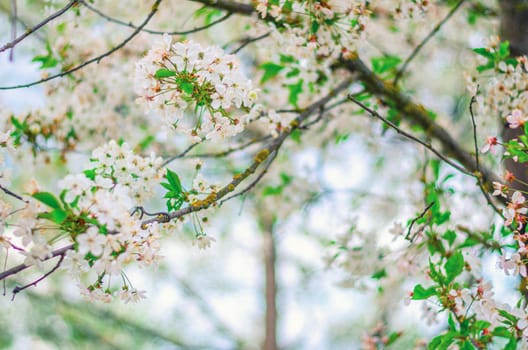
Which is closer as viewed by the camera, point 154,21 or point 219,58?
point 219,58

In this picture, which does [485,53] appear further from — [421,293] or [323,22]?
[421,293]

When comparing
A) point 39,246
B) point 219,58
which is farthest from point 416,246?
point 39,246

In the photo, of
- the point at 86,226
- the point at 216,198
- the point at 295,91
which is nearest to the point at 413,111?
the point at 295,91

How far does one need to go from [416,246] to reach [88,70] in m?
1.89

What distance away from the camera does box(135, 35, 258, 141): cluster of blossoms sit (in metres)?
1.48

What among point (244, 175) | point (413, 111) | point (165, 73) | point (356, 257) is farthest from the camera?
point (356, 257)

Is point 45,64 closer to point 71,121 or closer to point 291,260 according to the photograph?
point 71,121

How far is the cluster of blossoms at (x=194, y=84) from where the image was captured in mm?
1479

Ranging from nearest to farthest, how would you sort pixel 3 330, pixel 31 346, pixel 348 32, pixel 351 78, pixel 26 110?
pixel 348 32, pixel 351 78, pixel 26 110, pixel 3 330, pixel 31 346

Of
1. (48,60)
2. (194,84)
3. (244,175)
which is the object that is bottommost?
(244,175)

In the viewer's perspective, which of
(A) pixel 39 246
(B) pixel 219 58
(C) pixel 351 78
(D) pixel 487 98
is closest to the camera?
(A) pixel 39 246

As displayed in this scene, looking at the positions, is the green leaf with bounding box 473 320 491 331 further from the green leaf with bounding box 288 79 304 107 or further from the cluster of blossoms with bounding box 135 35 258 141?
the green leaf with bounding box 288 79 304 107

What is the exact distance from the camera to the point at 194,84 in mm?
1498

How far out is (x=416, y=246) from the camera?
2262 mm
